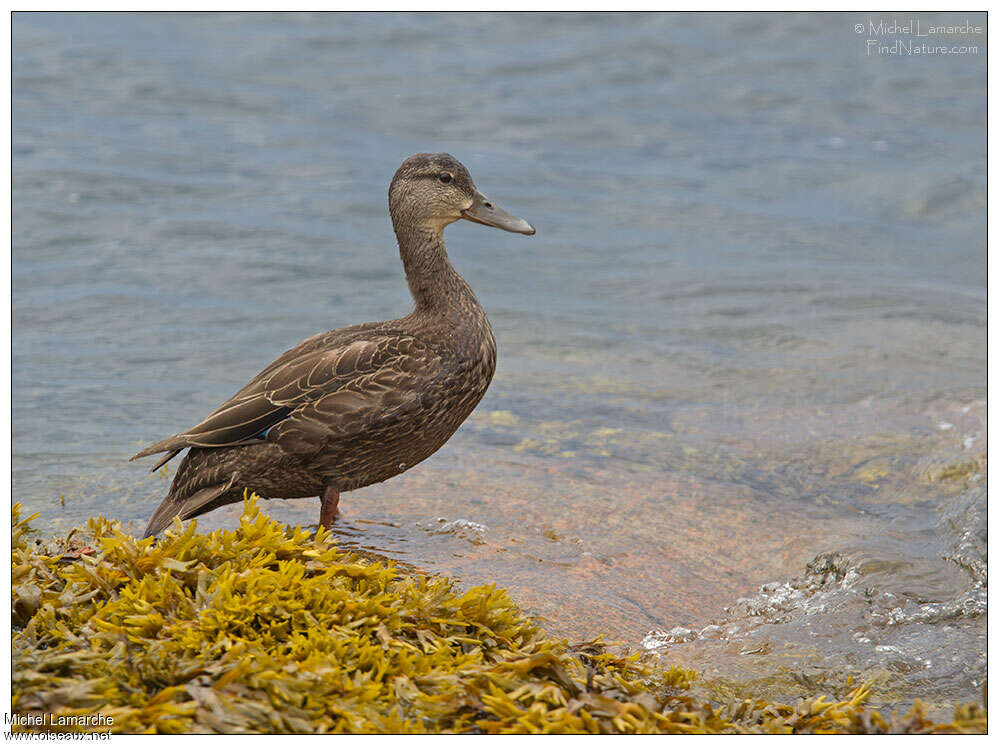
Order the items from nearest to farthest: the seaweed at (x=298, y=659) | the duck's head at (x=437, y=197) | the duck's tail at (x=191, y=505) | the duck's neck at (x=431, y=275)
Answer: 1. the seaweed at (x=298, y=659)
2. the duck's tail at (x=191, y=505)
3. the duck's neck at (x=431, y=275)
4. the duck's head at (x=437, y=197)

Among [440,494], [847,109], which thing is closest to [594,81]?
[847,109]

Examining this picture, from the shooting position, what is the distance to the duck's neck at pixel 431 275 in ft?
19.8

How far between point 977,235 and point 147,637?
11104 mm

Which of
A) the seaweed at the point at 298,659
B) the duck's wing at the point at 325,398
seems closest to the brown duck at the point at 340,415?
the duck's wing at the point at 325,398

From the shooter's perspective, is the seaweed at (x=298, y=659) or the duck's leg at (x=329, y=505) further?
the duck's leg at (x=329, y=505)

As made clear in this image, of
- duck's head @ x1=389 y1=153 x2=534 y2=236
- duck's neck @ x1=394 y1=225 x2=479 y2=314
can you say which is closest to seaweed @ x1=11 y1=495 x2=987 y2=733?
duck's neck @ x1=394 y1=225 x2=479 y2=314

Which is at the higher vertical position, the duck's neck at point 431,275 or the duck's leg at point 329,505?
the duck's neck at point 431,275

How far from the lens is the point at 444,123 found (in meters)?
14.2

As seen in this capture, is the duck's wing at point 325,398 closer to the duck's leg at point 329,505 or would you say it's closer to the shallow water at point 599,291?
the duck's leg at point 329,505

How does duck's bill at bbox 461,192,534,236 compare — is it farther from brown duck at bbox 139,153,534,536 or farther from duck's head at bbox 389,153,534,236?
brown duck at bbox 139,153,534,536

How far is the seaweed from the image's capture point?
327cm

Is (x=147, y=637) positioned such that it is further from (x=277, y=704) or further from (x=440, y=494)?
(x=440, y=494)

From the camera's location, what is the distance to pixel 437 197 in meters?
6.21

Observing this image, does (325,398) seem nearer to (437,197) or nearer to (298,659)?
(437,197)
